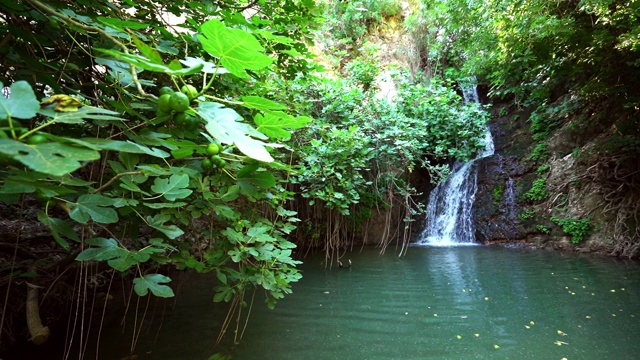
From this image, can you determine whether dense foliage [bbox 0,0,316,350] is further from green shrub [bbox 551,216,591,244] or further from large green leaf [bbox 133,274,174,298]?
green shrub [bbox 551,216,591,244]

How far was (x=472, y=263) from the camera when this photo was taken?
19.2 feet

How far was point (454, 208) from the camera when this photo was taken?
30.4ft

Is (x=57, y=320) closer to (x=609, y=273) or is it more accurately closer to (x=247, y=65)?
(x=247, y=65)

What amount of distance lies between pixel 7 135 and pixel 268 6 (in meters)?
1.86

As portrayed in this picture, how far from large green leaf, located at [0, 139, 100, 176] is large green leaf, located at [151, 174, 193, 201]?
527 millimetres

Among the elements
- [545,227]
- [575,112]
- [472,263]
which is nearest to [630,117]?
[575,112]

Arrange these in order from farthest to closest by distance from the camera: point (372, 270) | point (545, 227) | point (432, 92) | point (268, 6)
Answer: point (432, 92) < point (545, 227) < point (372, 270) < point (268, 6)

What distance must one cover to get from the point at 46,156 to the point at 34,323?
231 centimetres

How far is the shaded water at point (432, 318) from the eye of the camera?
249 centimetres

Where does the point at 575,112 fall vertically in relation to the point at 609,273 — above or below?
above

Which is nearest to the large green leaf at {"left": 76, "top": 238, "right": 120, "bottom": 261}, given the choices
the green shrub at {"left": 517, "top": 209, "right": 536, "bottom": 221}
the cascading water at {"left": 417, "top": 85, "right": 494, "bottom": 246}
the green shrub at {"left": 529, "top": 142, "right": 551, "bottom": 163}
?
the cascading water at {"left": 417, "top": 85, "right": 494, "bottom": 246}

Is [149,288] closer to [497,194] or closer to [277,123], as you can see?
[277,123]

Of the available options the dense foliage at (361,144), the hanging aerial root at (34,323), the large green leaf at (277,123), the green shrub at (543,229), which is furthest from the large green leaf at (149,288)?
the green shrub at (543,229)

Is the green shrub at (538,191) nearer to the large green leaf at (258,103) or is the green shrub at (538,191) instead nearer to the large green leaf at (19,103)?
the large green leaf at (258,103)
